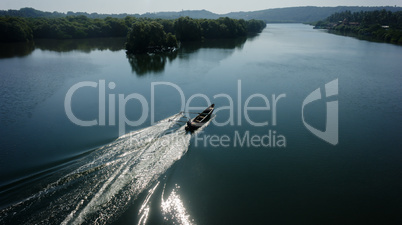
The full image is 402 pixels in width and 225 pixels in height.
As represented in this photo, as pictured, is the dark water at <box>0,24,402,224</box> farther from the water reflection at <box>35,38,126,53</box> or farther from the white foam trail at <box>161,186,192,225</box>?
the water reflection at <box>35,38,126,53</box>

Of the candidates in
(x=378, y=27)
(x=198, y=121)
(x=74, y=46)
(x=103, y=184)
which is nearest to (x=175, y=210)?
(x=103, y=184)

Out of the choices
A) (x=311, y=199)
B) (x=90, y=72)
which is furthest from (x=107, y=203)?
(x=90, y=72)

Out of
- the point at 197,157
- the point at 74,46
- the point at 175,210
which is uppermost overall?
the point at 74,46

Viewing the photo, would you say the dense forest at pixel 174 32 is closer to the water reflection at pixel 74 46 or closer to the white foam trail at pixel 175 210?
the water reflection at pixel 74 46

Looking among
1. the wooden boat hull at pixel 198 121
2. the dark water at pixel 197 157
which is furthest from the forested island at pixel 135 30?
the wooden boat hull at pixel 198 121

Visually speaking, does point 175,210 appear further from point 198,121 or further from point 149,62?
point 149,62

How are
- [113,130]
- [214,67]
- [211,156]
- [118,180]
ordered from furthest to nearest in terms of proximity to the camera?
1. [214,67]
2. [113,130]
3. [211,156]
4. [118,180]

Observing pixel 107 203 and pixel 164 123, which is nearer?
pixel 107 203

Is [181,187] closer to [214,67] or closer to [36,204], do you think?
[36,204]

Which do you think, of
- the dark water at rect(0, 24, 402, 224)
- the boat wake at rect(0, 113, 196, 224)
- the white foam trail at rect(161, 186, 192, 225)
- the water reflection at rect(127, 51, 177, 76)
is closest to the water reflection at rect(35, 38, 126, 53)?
the water reflection at rect(127, 51, 177, 76)
